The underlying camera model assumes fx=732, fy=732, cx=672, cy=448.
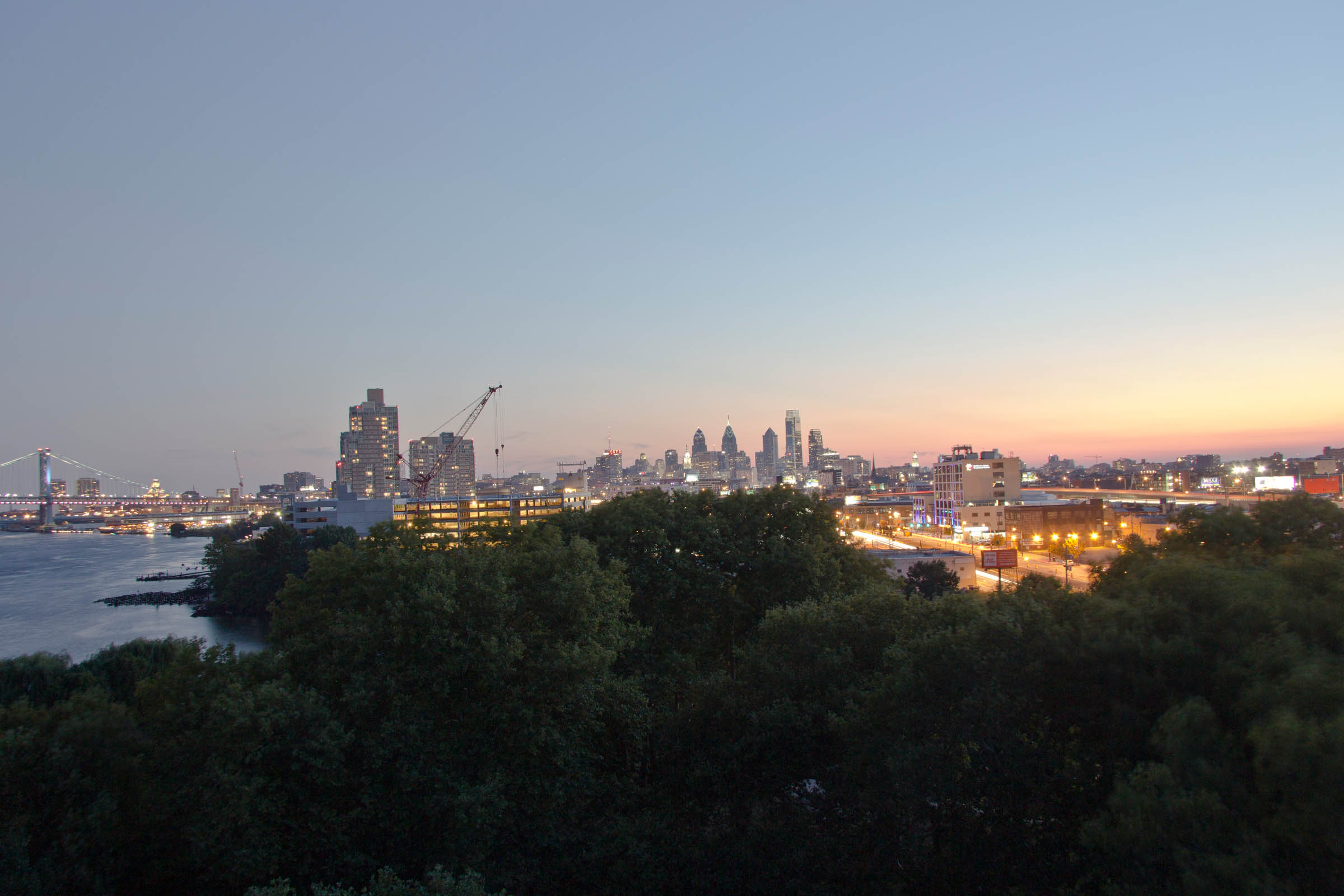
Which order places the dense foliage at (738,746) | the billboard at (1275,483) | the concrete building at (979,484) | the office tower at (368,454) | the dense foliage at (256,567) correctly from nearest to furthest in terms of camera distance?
the dense foliage at (738,746) < the dense foliage at (256,567) < the billboard at (1275,483) < the concrete building at (979,484) < the office tower at (368,454)

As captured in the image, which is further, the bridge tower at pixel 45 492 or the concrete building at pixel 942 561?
the bridge tower at pixel 45 492

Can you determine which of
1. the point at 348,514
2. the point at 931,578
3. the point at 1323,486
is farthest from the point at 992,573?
the point at 348,514

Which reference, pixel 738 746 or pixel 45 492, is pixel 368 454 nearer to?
pixel 45 492

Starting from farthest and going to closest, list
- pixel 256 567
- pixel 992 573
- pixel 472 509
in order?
pixel 472 509, pixel 256 567, pixel 992 573

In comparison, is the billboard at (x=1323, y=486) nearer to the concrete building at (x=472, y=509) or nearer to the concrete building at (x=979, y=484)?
the concrete building at (x=979, y=484)

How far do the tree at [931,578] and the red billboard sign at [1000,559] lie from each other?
1.91 metres

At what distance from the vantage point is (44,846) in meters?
8.73

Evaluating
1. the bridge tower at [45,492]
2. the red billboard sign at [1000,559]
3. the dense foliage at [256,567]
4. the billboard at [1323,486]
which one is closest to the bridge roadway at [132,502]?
the bridge tower at [45,492]

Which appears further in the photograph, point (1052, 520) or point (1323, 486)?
point (1052, 520)

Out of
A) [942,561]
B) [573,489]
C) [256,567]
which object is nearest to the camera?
[942,561]

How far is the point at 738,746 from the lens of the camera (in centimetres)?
1012

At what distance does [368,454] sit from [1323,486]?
630 feet

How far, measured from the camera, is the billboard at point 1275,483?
68.2m

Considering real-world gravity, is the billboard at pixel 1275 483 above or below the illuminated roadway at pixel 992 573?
above
